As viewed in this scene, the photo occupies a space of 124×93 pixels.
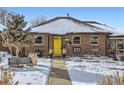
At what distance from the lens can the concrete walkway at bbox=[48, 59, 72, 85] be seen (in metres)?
13.5

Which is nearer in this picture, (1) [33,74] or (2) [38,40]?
(1) [33,74]

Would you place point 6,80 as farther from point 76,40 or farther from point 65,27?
point 76,40

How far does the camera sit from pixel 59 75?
14.9m

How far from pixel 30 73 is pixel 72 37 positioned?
903cm

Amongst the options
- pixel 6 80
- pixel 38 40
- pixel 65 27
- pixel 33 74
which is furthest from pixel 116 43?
pixel 6 80

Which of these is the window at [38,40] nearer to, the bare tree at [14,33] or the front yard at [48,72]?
the front yard at [48,72]

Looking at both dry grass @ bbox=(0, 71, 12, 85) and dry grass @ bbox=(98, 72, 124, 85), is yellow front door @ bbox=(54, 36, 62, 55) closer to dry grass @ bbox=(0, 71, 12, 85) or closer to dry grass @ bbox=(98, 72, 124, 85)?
dry grass @ bbox=(98, 72, 124, 85)

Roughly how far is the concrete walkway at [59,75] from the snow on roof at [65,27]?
14.8 ft

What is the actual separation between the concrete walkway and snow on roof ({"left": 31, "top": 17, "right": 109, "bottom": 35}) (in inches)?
178

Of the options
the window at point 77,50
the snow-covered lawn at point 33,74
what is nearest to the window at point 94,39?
the window at point 77,50

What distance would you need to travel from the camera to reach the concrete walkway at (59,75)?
1347 cm

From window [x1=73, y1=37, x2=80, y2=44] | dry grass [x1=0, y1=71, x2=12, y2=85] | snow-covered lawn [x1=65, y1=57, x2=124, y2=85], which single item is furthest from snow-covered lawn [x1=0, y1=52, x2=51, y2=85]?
window [x1=73, y1=37, x2=80, y2=44]

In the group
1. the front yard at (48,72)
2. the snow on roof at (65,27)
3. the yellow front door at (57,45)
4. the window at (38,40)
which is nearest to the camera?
the front yard at (48,72)
